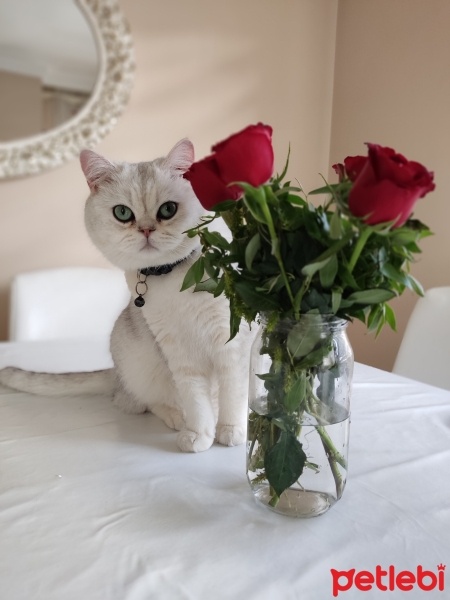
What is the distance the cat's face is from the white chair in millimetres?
811

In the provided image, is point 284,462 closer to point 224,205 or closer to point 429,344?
point 224,205

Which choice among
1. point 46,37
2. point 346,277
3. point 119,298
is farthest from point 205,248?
point 46,37

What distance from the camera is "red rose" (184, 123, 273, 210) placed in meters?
0.49

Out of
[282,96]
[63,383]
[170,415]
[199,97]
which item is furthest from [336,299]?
[282,96]

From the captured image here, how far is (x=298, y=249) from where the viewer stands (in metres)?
0.55

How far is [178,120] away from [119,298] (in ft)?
2.59

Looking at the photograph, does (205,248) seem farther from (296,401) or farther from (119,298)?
(119,298)

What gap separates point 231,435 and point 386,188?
0.49 metres

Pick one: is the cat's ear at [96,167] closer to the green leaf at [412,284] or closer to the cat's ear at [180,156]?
the cat's ear at [180,156]

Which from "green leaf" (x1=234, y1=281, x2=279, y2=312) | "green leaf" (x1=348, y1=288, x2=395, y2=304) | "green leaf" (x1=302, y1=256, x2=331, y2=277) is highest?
"green leaf" (x1=302, y1=256, x2=331, y2=277)

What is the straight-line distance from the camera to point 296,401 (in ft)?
1.92

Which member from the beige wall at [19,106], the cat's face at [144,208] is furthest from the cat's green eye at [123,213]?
the beige wall at [19,106]

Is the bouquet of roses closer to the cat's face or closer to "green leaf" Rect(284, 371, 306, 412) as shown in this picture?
"green leaf" Rect(284, 371, 306, 412)

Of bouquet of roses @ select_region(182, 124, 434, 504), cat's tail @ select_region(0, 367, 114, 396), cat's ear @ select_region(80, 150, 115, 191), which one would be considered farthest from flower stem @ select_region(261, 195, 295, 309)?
cat's tail @ select_region(0, 367, 114, 396)
